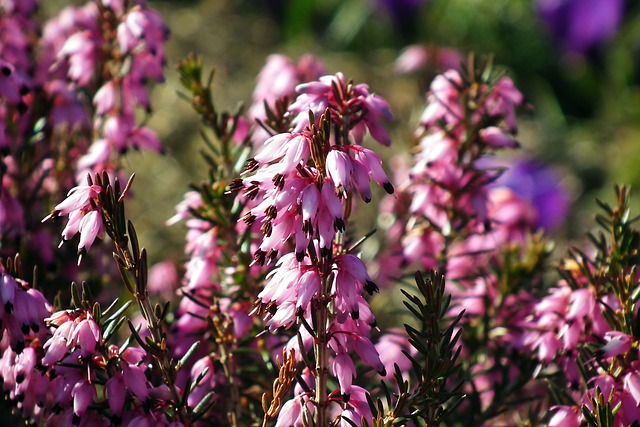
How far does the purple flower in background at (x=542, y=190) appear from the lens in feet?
19.2

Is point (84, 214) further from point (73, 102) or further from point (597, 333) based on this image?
point (597, 333)

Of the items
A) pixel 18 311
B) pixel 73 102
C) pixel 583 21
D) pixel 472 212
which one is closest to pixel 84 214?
pixel 18 311

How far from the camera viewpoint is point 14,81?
2240 mm

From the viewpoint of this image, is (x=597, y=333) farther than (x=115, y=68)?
No

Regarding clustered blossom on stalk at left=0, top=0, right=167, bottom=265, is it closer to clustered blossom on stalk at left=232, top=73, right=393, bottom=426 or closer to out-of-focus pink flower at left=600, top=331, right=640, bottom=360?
clustered blossom on stalk at left=232, top=73, right=393, bottom=426

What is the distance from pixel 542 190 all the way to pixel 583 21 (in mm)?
2440

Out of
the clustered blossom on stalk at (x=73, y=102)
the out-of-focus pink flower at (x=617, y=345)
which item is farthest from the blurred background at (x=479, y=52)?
the out-of-focus pink flower at (x=617, y=345)

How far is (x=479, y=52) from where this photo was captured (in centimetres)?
618

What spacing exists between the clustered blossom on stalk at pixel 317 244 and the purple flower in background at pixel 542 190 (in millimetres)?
4194

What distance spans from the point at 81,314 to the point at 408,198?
5.39ft

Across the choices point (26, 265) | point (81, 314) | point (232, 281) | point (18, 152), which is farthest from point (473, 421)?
point (18, 152)

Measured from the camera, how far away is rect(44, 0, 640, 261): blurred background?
6375 mm

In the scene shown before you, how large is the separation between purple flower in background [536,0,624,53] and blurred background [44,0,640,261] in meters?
0.01

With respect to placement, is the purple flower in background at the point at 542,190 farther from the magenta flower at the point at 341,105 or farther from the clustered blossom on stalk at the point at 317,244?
the clustered blossom on stalk at the point at 317,244
